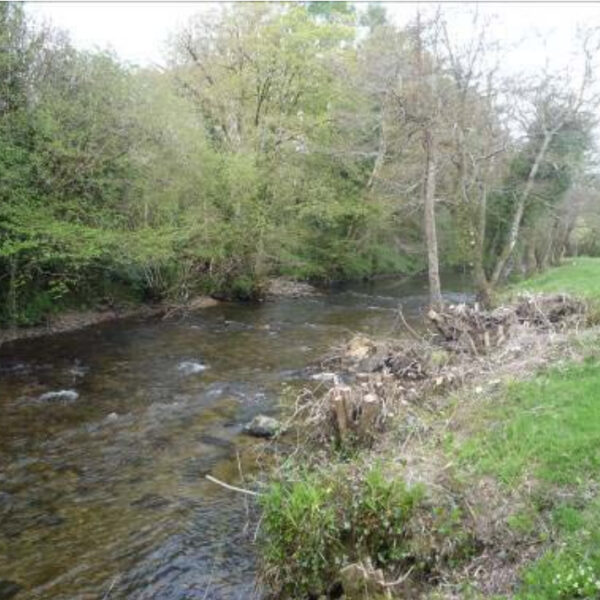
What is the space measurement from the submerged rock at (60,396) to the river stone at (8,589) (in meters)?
6.87

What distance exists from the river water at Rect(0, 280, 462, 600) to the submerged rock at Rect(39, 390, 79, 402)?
66 millimetres

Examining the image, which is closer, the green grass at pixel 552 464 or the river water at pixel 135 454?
the green grass at pixel 552 464

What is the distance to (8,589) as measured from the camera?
270 inches

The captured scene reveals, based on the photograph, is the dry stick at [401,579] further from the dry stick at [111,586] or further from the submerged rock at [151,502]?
the submerged rock at [151,502]

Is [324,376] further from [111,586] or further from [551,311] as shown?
[111,586]

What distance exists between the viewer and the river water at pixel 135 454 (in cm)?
715

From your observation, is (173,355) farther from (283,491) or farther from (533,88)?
(533,88)

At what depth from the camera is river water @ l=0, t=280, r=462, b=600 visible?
7.15 metres

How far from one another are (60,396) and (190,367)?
368cm

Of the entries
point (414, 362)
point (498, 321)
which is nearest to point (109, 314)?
point (414, 362)

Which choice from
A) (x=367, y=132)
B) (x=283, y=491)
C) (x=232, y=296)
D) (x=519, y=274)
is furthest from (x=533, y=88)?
(x=283, y=491)

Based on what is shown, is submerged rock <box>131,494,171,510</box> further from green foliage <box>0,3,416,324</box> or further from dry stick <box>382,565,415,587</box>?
green foliage <box>0,3,416,324</box>

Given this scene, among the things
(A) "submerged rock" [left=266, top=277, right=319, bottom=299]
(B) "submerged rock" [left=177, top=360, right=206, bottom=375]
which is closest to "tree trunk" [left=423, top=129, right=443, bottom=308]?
(B) "submerged rock" [left=177, top=360, right=206, bottom=375]

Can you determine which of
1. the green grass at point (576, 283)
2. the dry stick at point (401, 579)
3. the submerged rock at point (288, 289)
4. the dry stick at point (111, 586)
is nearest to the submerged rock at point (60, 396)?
the dry stick at point (111, 586)
